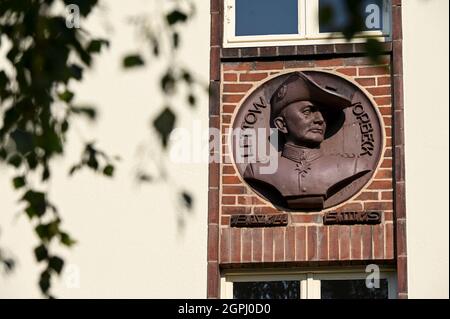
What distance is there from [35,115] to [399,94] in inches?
146

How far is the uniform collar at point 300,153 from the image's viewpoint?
10141mm

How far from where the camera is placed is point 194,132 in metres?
10.3

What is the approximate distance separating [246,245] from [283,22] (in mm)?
1577

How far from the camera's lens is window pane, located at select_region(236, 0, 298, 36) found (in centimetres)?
1061

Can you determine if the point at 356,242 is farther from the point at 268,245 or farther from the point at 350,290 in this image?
the point at 268,245

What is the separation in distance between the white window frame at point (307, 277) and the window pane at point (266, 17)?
162 centimetres

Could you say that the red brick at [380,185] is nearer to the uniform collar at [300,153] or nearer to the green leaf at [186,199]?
the uniform collar at [300,153]

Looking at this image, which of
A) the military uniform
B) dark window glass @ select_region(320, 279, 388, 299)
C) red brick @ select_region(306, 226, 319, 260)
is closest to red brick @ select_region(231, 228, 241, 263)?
the military uniform

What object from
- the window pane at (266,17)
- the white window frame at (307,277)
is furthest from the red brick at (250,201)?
the window pane at (266,17)

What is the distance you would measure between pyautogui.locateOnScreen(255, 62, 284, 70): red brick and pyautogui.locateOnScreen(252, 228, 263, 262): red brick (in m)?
1.09

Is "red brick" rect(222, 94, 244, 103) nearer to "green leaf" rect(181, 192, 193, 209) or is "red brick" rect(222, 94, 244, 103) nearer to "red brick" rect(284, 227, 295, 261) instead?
"red brick" rect(284, 227, 295, 261)
